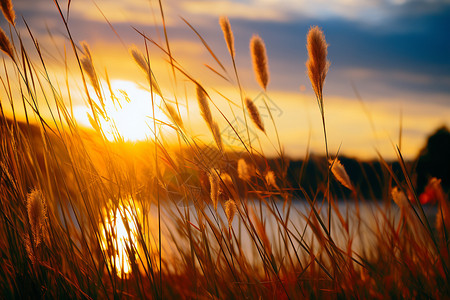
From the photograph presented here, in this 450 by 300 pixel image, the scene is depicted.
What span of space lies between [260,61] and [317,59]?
29 cm

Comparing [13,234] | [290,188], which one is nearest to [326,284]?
[290,188]

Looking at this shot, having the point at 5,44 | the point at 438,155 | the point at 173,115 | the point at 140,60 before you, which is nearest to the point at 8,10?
the point at 5,44

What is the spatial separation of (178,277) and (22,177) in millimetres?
783

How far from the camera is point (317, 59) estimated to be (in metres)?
1.08

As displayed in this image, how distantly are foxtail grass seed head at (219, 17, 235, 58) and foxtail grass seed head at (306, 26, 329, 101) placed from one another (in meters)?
0.32

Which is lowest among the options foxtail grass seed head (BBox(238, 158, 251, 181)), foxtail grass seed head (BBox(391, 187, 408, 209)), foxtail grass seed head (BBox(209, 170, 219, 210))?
foxtail grass seed head (BBox(391, 187, 408, 209))

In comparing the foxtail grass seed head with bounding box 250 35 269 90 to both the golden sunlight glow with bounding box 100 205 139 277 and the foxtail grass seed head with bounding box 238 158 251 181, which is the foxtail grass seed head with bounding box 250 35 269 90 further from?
the golden sunlight glow with bounding box 100 205 139 277

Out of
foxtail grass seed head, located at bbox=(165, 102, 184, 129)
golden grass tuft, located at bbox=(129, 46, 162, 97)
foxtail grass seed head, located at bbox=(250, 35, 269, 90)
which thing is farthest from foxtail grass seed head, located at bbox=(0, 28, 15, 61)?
foxtail grass seed head, located at bbox=(250, 35, 269, 90)

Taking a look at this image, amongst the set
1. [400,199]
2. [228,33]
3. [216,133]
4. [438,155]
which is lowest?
[400,199]

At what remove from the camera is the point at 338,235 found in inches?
77.5

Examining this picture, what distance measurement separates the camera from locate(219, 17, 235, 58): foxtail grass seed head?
1.30 meters

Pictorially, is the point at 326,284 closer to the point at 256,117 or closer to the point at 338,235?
the point at 338,235

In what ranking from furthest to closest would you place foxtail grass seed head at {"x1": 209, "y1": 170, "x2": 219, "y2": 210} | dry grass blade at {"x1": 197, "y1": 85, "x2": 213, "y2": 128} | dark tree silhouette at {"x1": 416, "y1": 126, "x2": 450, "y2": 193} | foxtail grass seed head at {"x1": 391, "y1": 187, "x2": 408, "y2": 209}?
dark tree silhouette at {"x1": 416, "y1": 126, "x2": 450, "y2": 193} < foxtail grass seed head at {"x1": 391, "y1": 187, "x2": 408, "y2": 209} < dry grass blade at {"x1": 197, "y1": 85, "x2": 213, "y2": 128} < foxtail grass seed head at {"x1": 209, "y1": 170, "x2": 219, "y2": 210}

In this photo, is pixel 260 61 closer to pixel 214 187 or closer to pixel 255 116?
pixel 255 116
